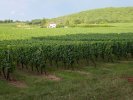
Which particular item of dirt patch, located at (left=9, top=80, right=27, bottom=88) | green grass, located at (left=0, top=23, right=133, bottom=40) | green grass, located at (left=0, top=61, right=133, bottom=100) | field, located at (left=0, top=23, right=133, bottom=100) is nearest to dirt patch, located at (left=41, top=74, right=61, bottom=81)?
field, located at (left=0, top=23, right=133, bottom=100)

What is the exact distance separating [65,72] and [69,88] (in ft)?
31.6

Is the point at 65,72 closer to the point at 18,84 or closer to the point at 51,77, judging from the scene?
the point at 51,77

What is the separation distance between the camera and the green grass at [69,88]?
19016 millimetres

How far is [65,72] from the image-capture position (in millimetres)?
32156

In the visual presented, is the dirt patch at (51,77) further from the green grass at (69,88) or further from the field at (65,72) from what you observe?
the green grass at (69,88)

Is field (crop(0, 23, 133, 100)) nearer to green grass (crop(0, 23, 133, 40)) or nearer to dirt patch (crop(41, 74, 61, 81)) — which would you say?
dirt patch (crop(41, 74, 61, 81))

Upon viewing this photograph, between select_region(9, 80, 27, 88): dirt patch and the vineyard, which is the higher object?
the vineyard

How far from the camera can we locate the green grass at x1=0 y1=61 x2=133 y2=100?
1902 centimetres

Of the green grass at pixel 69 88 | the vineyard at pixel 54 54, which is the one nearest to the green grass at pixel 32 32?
the vineyard at pixel 54 54

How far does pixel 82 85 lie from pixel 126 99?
6.71 m

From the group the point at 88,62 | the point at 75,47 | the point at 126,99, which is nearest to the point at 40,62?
the point at 75,47

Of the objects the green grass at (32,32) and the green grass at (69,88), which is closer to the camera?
the green grass at (69,88)

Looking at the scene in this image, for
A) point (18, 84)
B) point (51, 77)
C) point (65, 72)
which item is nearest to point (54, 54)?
point (65, 72)

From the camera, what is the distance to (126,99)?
17.4 m
